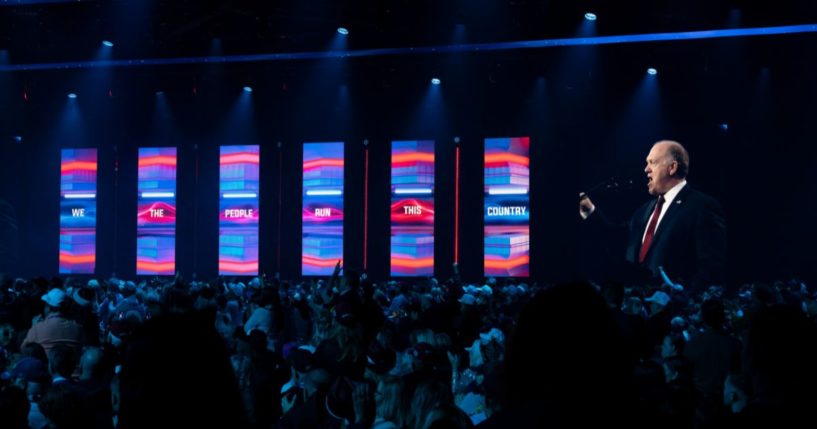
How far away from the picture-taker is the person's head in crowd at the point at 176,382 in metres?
1.66

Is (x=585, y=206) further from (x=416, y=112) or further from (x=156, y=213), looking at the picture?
(x=156, y=213)

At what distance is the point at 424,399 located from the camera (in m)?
4.06

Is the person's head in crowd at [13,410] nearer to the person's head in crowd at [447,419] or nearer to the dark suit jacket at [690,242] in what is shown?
the person's head in crowd at [447,419]

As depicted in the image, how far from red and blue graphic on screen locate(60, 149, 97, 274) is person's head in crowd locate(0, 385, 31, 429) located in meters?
21.1

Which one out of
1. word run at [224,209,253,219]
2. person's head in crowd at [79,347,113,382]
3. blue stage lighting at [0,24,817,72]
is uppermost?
blue stage lighting at [0,24,817,72]

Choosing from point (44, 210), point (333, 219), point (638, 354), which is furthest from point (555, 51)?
point (638, 354)

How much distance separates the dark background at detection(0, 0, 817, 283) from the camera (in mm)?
18734

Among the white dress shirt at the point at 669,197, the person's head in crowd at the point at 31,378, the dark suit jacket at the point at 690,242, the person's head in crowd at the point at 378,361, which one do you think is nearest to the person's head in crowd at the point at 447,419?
the person's head in crowd at the point at 378,361

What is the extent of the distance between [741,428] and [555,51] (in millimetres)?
19689

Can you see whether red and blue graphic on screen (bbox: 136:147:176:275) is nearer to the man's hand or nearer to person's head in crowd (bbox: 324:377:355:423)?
the man's hand

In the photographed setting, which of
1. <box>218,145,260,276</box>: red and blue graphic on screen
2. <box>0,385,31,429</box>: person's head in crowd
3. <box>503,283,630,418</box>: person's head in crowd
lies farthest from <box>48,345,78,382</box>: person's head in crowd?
<box>218,145,260,276</box>: red and blue graphic on screen

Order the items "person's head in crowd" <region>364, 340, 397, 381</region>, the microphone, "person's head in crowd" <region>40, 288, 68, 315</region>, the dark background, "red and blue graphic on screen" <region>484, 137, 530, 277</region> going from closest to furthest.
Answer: "person's head in crowd" <region>364, 340, 397, 381</region> → "person's head in crowd" <region>40, 288, 68, 315</region> → the dark background → the microphone → "red and blue graphic on screen" <region>484, 137, 530, 277</region>

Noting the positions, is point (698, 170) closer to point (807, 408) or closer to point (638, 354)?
point (638, 354)

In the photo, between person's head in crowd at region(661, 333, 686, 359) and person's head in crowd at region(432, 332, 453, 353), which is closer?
person's head in crowd at region(432, 332, 453, 353)
